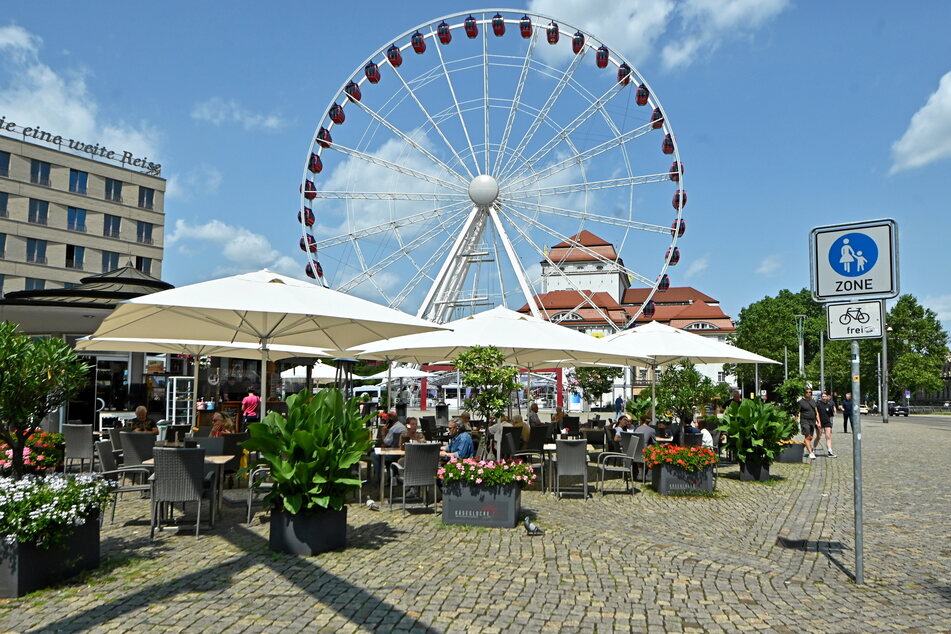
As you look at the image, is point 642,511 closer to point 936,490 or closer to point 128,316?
point 936,490

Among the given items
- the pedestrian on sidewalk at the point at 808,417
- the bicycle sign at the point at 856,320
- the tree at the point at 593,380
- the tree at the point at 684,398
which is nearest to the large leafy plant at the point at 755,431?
the tree at the point at 684,398

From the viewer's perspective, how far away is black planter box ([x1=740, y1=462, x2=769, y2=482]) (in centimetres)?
1261

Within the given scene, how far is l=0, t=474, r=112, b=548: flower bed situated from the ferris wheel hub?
2526 centimetres

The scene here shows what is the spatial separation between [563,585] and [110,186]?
57827 millimetres

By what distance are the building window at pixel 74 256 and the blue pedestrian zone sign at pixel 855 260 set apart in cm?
5603

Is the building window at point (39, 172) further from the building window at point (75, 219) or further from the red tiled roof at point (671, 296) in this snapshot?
the red tiled roof at point (671, 296)

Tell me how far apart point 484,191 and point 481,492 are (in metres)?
23.2

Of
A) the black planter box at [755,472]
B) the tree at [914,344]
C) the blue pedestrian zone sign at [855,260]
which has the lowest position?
the black planter box at [755,472]

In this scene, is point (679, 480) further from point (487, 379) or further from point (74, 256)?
point (74, 256)

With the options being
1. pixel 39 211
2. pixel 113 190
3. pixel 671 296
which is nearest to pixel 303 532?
pixel 39 211

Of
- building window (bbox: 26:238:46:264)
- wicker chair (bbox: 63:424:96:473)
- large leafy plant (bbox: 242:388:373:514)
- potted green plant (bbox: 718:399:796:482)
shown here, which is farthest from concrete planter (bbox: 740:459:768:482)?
building window (bbox: 26:238:46:264)

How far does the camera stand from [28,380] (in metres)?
6.49

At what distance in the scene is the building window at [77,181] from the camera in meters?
53.3

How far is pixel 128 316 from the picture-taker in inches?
364
